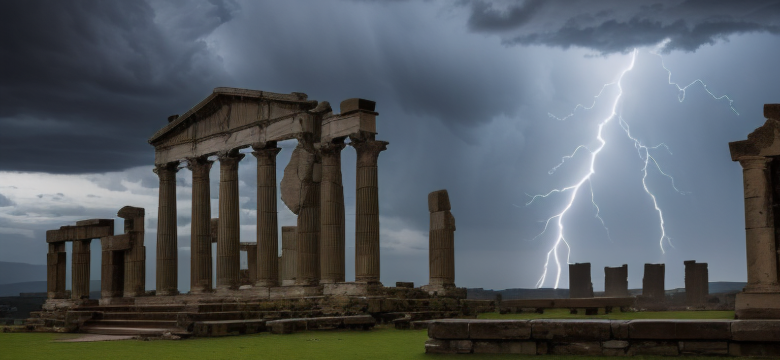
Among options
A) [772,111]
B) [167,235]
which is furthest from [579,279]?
[772,111]

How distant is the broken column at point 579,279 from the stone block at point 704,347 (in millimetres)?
53273

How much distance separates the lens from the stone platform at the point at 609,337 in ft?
45.5

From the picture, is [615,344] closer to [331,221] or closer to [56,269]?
[331,221]

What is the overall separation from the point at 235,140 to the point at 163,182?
624 cm

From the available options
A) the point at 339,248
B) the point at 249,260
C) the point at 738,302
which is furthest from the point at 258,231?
the point at 738,302

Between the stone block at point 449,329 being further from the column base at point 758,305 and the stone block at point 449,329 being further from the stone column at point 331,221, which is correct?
the stone column at point 331,221

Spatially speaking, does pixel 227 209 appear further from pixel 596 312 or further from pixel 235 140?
pixel 596 312

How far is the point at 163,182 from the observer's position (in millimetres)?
39750

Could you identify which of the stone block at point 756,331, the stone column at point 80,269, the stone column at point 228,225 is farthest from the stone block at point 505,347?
the stone column at point 80,269

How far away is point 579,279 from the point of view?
2653 inches

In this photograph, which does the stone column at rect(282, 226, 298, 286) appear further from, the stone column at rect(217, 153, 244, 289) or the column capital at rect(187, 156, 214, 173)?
the column capital at rect(187, 156, 214, 173)

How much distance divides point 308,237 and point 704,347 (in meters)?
18.9

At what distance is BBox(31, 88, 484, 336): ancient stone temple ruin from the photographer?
27391 mm

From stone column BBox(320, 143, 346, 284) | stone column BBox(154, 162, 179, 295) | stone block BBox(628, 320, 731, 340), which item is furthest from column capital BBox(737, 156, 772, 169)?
stone column BBox(154, 162, 179, 295)
